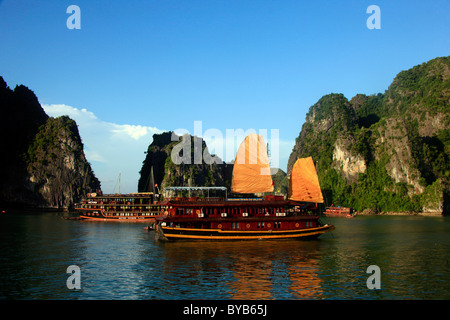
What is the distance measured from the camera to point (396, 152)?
12100 centimetres

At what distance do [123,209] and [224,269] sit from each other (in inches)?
2119

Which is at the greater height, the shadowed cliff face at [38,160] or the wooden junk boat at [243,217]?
the shadowed cliff face at [38,160]

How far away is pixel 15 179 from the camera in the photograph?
406ft

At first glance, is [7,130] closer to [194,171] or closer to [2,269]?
[194,171]

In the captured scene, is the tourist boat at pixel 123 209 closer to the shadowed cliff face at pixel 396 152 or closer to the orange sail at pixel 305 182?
the orange sail at pixel 305 182

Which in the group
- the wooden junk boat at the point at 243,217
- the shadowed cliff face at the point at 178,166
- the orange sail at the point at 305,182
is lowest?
the wooden junk boat at the point at 243,217

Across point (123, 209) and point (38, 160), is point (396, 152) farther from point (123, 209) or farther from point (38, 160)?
point (38, 160)

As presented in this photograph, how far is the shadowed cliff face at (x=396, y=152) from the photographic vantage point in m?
115

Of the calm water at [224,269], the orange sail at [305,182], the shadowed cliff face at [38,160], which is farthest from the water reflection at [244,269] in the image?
the shadowed cliff face at [38,160]

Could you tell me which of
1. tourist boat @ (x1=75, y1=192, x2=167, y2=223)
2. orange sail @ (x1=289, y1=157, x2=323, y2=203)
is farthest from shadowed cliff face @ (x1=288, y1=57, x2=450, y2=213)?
orange sail @ (x1=289, y1=157, x2=323, y2=203)

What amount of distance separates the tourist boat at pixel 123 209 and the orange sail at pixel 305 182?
32.4 m

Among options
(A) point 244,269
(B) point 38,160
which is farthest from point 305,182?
(B) point 38,160
